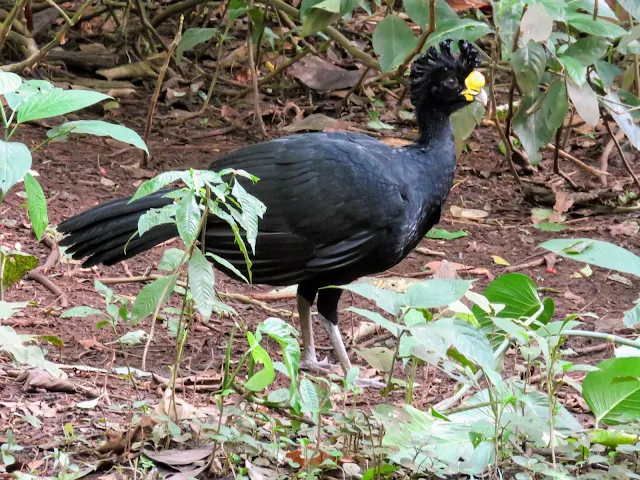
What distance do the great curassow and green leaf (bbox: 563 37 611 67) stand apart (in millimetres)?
1193

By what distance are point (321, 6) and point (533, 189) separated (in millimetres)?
2018

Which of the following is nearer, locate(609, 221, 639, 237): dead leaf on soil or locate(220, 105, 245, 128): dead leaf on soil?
locate(609, 221, 639, 237): dead leaf on soil

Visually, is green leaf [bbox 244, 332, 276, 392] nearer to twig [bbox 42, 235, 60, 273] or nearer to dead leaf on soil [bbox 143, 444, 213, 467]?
dead leaf on soil [bbox 143, 444, 213, 467]

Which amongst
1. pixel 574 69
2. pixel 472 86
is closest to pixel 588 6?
pixel 574 69

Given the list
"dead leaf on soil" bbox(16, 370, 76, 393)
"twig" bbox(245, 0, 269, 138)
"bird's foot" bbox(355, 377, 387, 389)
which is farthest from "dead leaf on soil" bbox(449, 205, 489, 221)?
"dead leaf on soil" bbox(16, 370, 76, 393)

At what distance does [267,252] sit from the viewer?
3.95 metres

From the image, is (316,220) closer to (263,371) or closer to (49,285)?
(49,285)

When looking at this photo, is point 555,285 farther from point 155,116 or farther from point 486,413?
point 155,116

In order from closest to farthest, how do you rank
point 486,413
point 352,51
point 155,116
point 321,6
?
point 486,413, point 321,6, point 352,51, point 155,116

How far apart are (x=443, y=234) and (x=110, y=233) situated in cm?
221

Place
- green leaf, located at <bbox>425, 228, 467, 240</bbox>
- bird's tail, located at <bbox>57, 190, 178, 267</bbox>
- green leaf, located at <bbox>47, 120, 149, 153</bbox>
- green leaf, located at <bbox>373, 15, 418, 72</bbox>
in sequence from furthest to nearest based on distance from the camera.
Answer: green leaf, located at <bbox>425, 228, 467, 240</bbox> → green leaf, located at <bbox>373, 15, 418, 72</bbox> → bird's tail, located at <bbox>57, 190, 178, 267</bbox> → green leaf, located at <bbox>47, 120, 149, 153</bbox>

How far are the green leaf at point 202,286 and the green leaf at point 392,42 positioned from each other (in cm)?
252

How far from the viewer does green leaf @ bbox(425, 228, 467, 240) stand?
5.47 m

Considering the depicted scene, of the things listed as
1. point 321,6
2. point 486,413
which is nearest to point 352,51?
point 321,6
